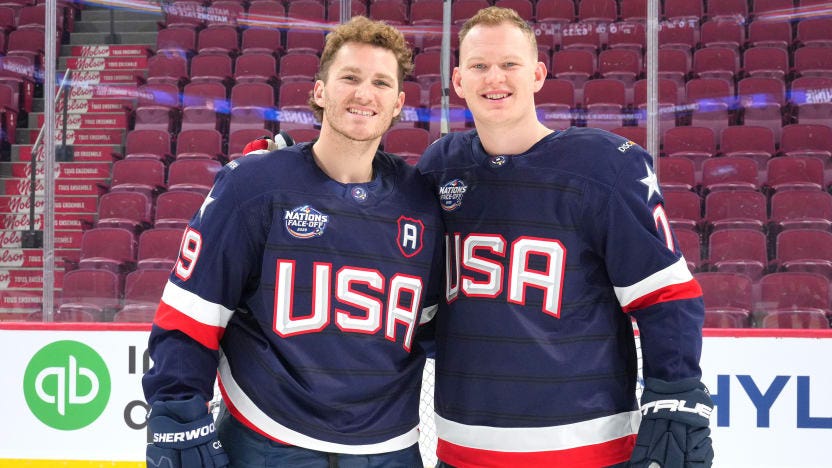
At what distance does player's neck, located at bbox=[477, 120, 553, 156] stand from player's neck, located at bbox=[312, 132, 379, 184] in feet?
0.87

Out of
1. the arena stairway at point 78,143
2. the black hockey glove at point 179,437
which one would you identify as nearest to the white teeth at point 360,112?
the black hockey glove at point 179,437

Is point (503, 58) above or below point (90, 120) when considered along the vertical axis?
below

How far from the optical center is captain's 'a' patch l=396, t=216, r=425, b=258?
174 centimetres

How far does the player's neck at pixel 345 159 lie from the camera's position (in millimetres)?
1779

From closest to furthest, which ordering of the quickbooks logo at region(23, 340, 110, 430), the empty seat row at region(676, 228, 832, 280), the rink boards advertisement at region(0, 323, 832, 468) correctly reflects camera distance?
the rink boards advertisement at region(0, 323, 832, 468) < the quickbooks logo at region(23, 340, 110, 430) < the empty seat row at region(676, 228, 832, 280)

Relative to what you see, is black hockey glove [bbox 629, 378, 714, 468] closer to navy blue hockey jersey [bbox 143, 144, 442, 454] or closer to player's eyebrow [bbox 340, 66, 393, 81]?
navy blue hockey jersey [bbox 143, 144, 442, 454]

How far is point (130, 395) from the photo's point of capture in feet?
10.9

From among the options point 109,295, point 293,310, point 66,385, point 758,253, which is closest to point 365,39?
point 293,310

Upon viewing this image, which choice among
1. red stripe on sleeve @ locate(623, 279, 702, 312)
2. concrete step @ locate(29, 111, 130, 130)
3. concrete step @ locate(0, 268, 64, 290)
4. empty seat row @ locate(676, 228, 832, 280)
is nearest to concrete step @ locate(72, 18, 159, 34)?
concrete step @ locate(29, 111, 130, 130)

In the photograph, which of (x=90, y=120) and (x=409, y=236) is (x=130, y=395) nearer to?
(x=90, y=120)

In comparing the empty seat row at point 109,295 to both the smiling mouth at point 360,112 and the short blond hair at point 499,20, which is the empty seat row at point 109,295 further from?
the short blond hair at point 499,20

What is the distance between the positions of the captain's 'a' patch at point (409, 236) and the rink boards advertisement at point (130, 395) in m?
1.85

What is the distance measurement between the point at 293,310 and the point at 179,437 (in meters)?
0.31

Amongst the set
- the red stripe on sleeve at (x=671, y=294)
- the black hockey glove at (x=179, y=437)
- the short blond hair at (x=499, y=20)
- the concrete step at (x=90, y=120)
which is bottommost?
the black hockey glove at (x=179, y=437)
